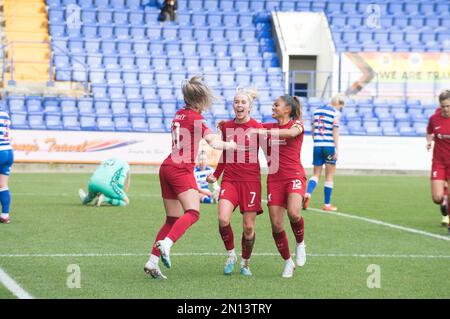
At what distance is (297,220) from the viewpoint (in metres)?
9.03

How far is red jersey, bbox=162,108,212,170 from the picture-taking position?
8508 millimetres

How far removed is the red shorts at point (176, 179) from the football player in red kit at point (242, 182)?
0.34m

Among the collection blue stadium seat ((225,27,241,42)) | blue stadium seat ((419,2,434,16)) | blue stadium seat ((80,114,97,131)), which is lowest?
blue stadium seat ((80,114,97,131))

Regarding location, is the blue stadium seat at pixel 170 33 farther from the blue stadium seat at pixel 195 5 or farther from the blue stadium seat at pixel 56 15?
the blue stadium seat at pixel 56 15

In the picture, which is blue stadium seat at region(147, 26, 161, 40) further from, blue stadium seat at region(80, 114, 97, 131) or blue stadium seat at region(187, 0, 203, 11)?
blue stadium seat at region(80, 114, 97, 131)

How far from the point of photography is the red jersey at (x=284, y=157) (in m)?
8.98

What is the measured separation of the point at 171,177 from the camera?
28.0 ft

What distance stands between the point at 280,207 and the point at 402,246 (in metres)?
2.59

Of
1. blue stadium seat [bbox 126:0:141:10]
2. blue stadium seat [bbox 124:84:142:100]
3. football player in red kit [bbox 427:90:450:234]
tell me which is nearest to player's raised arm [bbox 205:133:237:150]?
football player in red kit [bbox 427:90:450:234]

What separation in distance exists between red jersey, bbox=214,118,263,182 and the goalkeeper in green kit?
6.51 metres

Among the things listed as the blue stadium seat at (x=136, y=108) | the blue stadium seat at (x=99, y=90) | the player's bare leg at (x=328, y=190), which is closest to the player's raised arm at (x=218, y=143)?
the player's bare leg at (x=328, y=190)

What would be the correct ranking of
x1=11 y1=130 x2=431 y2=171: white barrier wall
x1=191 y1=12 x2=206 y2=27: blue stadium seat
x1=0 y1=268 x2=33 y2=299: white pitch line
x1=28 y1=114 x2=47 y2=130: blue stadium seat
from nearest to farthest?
x1=0 y1=268 x2=33 y2=299: white pitch line → x1=11 y1=130 x2=431 y2=171: white barrier wall → x1=28 y1=114 x2=47 y2=130: blue stadium seat → x1=191 y1=12 x2=206 y2=27: blue stadium seat

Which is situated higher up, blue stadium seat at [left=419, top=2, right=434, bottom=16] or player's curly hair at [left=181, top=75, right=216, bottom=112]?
blue stadium seat at [left=419, top=2, right=434, bottom=16]

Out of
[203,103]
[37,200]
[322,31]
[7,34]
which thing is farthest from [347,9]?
[203,103]
